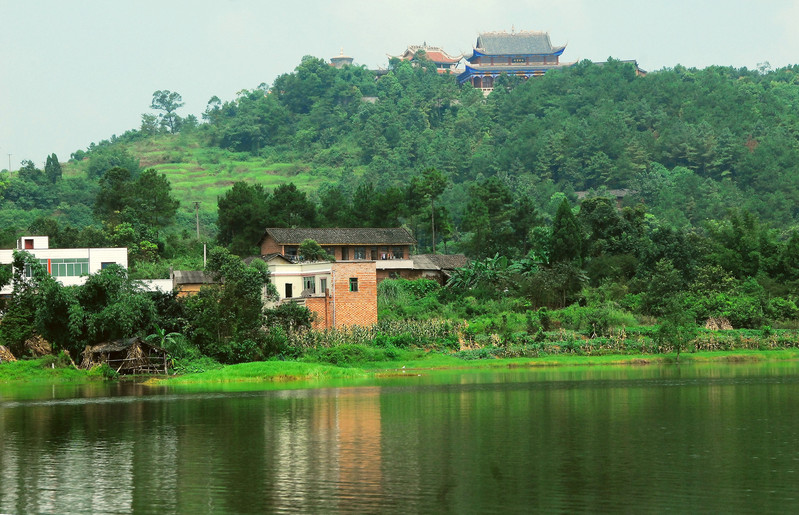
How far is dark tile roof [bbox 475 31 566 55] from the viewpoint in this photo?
162 metres

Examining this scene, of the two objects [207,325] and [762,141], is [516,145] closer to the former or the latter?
[762,141]

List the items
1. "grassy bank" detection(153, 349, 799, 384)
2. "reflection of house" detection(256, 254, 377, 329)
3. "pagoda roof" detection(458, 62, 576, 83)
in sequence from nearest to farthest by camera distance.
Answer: "grassy bank" detection(153, 349, 799, 384) < "reflection of house" detection(256, 254, 377, 329) < "pagoda roof" detection(458, 62, 576, 83)

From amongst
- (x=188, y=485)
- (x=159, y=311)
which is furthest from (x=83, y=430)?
(x=159, y=311)

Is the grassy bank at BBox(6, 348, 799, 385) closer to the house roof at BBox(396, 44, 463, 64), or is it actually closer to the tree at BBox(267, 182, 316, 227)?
the tree at BBox(267, 182, 316, 227)

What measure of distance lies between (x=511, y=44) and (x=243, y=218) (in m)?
98.0

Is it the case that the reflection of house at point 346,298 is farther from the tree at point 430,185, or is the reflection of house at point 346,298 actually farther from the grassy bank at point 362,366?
the tree at point 430,185

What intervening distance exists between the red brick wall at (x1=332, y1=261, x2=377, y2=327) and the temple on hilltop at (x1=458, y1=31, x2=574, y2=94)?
11072cm

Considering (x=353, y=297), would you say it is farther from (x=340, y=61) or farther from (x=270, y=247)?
(x=340, y=61)

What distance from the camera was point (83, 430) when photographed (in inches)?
1097

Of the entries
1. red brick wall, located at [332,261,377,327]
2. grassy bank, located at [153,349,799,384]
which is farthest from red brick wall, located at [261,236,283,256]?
grassy bank, located at [153,349,799,384]

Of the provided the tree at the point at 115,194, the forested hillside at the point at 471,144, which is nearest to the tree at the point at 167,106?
the forested hillside at the point at 471,144

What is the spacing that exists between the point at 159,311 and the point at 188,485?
2885 cm

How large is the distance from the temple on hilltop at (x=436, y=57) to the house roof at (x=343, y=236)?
10616 cm

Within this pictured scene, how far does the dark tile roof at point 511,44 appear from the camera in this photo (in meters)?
162
